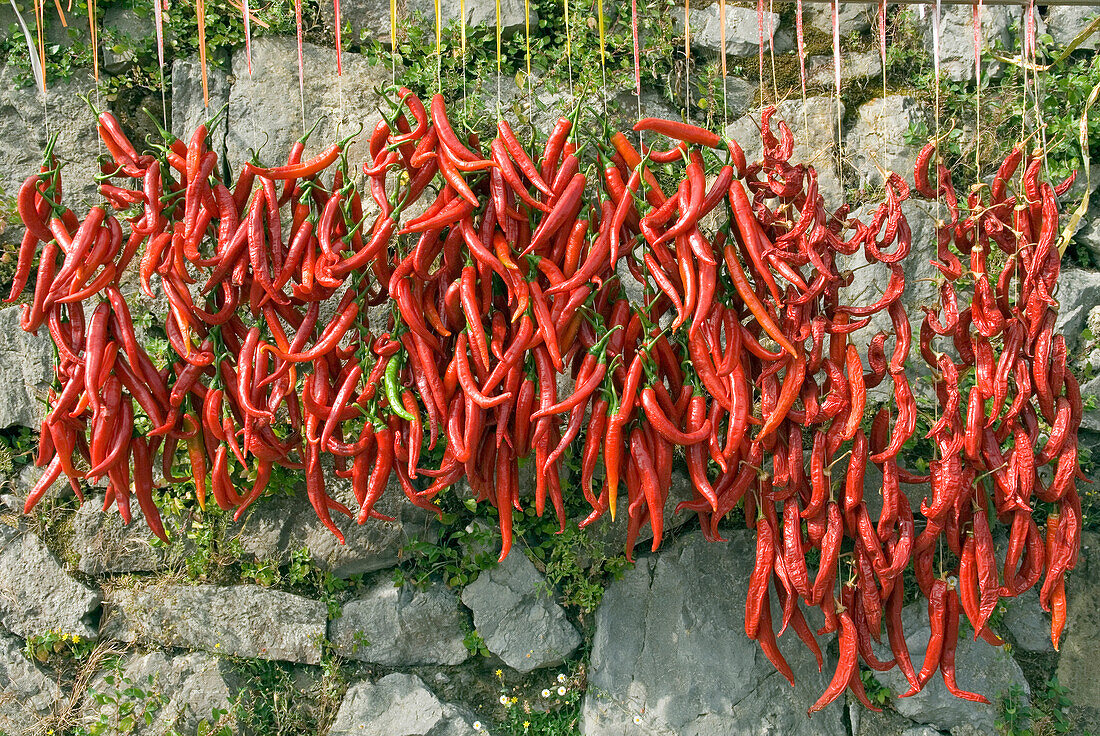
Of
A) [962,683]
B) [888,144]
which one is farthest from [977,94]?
[962,683]

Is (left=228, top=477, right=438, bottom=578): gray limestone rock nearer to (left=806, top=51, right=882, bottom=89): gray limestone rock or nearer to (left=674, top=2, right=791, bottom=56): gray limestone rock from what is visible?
(left=674, top=2, right=791, bottom=56): gray limestone rock

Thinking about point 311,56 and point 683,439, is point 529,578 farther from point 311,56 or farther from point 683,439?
point 311,56

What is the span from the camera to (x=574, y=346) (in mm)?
2363

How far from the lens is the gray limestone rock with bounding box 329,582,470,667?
277 centimetres

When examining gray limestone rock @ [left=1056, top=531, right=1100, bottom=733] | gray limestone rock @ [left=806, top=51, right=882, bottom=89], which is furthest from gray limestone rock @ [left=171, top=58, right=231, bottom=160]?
gray limestone rock @ [left=1056, top=531, right=1100, bottom=733]

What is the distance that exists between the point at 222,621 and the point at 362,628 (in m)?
0.44

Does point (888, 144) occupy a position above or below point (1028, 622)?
above

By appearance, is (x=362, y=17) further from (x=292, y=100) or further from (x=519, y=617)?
(x=519, y=617)

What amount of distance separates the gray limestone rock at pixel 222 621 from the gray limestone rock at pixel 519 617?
0.52 meters

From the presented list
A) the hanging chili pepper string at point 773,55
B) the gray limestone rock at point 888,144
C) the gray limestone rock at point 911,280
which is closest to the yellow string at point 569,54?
the hanging chili pepper string at point 773,55

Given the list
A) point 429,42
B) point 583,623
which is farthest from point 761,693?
point 429,42

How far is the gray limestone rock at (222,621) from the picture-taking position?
2734 mm

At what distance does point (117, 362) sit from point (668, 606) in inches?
70.5

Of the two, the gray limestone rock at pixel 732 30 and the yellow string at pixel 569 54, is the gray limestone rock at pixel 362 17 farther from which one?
the gray limestone rock at pixel 732 30
